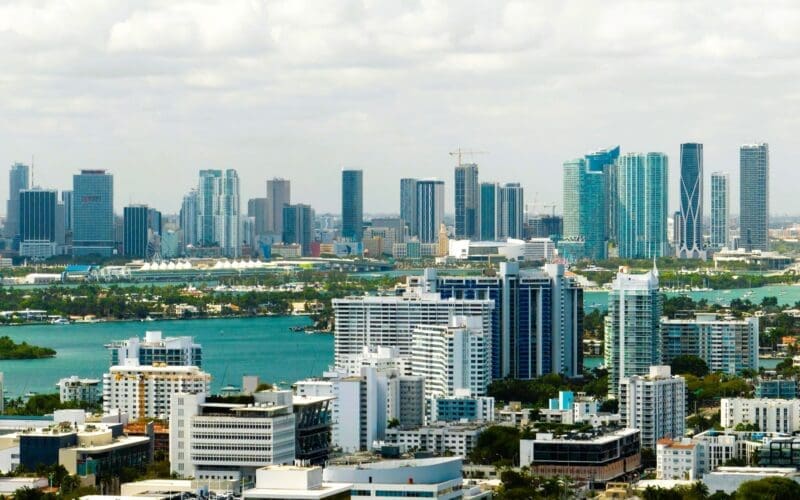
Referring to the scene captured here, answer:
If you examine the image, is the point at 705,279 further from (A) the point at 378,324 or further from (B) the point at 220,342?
(A) the point at 378,324

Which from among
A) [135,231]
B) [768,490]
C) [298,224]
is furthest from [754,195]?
[768,490]

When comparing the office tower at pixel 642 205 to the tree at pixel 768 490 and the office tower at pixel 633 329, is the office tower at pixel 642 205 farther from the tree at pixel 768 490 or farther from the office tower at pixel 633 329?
the tree at pixel 768 490

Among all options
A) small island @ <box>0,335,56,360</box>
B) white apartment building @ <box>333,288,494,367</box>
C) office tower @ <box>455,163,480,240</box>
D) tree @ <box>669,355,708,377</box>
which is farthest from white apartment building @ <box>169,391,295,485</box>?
office tower @ <box>455,163,480,240</box>

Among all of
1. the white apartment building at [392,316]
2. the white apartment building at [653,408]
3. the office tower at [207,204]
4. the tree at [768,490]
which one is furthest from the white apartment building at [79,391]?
the office tower at [207,204]

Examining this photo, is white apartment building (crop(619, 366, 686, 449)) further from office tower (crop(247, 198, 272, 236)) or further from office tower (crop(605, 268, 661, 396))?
office tower (crop(247, 198, 272, 236))

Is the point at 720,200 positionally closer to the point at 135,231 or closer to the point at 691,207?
the point at 691,207

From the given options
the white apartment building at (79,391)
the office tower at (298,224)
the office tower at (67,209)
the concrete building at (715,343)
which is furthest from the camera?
the office tower at (298,224)
